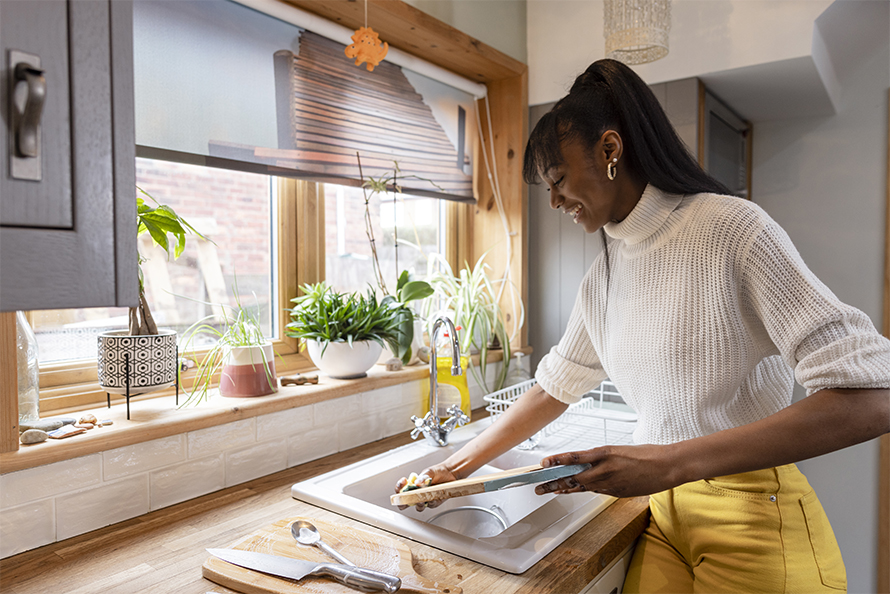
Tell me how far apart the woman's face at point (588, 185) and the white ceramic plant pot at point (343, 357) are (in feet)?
2.26

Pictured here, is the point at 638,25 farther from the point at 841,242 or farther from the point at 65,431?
the point at 65,431

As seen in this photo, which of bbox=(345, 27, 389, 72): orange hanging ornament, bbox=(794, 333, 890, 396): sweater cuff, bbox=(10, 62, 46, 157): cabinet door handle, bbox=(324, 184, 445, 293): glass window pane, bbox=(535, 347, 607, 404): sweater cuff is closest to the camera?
bbox=(10, 62, 46, 157): cabinet door handle

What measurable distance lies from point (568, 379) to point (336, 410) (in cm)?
61

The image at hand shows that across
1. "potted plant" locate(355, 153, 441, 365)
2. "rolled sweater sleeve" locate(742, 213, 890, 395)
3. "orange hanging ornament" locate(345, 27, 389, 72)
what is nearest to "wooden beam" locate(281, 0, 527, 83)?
"orange hanging ornament" locate(345, 27, 389, 72)

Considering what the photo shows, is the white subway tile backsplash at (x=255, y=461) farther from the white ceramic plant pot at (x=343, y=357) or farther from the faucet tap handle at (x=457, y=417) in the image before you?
the faucet tap handle at (x=457, y=417)

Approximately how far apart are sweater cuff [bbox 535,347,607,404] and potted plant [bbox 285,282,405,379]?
1.70 ft

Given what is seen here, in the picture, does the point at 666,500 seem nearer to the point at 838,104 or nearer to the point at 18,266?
the point at 18,266

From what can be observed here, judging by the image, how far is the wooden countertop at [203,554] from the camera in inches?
33.7

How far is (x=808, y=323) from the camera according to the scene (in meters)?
0.85

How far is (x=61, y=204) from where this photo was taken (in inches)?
19.5

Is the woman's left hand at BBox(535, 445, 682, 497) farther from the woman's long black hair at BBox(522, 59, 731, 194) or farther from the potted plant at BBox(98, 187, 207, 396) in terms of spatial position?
the potted plant at BBox(98, 187, 207, 396)

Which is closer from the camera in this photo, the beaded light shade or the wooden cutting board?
the wooden cutting board

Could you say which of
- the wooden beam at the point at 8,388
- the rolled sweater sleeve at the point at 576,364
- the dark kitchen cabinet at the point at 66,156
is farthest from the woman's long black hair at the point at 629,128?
the wooden beam at the point at 8,388

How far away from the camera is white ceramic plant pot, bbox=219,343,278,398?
1351 millimetres
